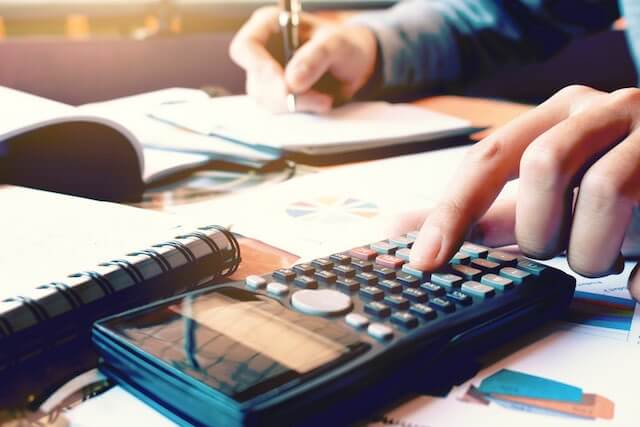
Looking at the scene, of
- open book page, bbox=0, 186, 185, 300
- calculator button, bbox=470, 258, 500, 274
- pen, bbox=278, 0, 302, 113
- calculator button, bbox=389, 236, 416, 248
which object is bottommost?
calculator button, bbox=470, 258, 500, 274

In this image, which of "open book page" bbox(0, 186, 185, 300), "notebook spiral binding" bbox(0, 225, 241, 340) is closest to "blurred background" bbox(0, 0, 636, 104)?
"open book page" bbox(0, 186, 185, 300)

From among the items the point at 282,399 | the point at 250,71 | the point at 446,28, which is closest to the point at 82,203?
the point at 282,399

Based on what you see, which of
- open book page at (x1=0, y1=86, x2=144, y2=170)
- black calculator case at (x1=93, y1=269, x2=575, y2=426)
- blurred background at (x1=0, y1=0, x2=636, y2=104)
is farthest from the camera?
blurred background at (x1=0, y1=0, x2=636, y2=104)

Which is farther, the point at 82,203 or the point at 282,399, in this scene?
the point at 82,203

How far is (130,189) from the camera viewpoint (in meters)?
0.51

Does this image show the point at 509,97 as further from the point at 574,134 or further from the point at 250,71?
the point at 574,134

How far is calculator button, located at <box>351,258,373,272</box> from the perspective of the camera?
313 mm

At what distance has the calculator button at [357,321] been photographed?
0.85ft

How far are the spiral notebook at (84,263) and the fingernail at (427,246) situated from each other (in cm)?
9

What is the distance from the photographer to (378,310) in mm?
267

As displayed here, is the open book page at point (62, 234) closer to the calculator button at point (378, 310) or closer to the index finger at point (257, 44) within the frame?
the calculator button at point (378, 310)

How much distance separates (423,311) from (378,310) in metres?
0.02

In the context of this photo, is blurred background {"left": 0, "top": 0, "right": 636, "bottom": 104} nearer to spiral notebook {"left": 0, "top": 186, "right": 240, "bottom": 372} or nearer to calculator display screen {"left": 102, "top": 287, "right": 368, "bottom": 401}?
spiral notebook {"left": 0, "top": 186, "right": 240, "bottom": 372}

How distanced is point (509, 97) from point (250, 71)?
76 centimetres
